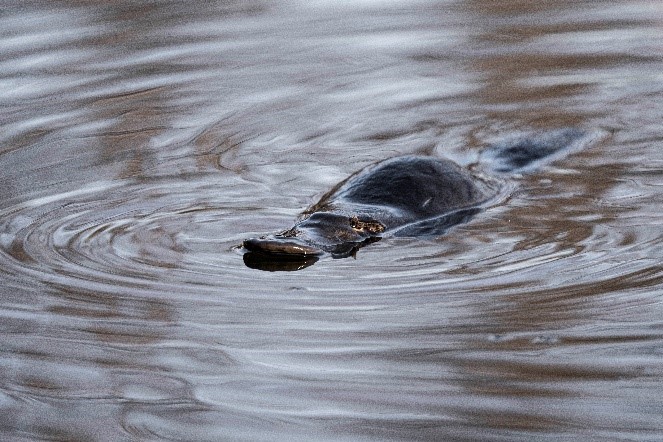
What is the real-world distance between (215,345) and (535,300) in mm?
992

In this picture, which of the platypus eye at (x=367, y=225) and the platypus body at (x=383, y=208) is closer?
the platypus body at (x=383, y=208)

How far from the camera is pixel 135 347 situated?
3717mm

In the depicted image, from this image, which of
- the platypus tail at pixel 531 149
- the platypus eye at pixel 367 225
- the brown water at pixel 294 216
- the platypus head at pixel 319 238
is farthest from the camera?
the platypus tail at pixel 531 149

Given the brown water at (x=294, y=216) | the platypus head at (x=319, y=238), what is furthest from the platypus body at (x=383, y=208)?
the brown water at (x=294, y=216)

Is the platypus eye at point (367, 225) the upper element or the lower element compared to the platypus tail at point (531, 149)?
upper

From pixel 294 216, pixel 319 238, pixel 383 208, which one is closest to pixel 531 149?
pixel 383 208

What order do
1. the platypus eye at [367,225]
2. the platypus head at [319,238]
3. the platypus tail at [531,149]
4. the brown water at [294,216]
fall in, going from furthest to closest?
the platypus tail at [531,149] → the platypus eye at [367,225] → the platypus head at [319,238] → the brown water at [294,216]

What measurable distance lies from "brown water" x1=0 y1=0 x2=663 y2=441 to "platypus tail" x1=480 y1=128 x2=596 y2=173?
11 cm

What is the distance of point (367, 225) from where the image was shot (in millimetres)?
4727

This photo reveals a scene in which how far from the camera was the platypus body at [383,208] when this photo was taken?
14.5 feet

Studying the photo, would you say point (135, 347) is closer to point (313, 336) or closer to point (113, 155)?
point (313, 336)

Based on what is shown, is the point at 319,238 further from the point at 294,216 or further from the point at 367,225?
the point at 294,216

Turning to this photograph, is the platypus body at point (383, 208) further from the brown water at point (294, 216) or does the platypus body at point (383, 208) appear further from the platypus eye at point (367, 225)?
the brown water at point (294, 216)

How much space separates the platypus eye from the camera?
15.4ft
